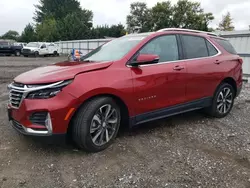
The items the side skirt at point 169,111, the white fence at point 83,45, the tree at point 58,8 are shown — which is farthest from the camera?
the tree at point 58,8

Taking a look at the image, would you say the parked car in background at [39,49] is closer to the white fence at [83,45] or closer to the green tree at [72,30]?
the white fence at [83,45]

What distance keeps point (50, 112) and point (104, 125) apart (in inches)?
31.4

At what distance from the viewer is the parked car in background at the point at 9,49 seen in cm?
2519

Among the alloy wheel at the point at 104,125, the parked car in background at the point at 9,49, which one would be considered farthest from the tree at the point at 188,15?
the alloy wheel at the point at 104,125

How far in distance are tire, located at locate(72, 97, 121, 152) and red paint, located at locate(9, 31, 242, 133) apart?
0.12m

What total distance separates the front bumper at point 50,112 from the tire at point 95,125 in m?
0.15

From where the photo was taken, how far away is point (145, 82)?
3.61m

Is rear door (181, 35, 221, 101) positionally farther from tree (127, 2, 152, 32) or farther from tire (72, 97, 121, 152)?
tree (127, 2, 152, 32)

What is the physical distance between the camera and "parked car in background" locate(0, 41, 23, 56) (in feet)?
82.6

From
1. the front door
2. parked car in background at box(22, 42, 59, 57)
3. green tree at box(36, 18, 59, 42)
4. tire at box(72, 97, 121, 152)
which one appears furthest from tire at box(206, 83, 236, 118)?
green tree at box(36, 18, 59, 42)

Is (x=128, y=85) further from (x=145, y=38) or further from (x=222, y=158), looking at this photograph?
(x=222, y=158)

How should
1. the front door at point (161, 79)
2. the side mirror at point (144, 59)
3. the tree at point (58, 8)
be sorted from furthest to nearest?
the tree at point (58, 8) → the front door at point (161, 79) → the side mirror at point (144, 59)

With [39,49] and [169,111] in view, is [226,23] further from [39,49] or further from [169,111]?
[169,111]

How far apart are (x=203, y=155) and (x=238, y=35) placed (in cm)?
747
